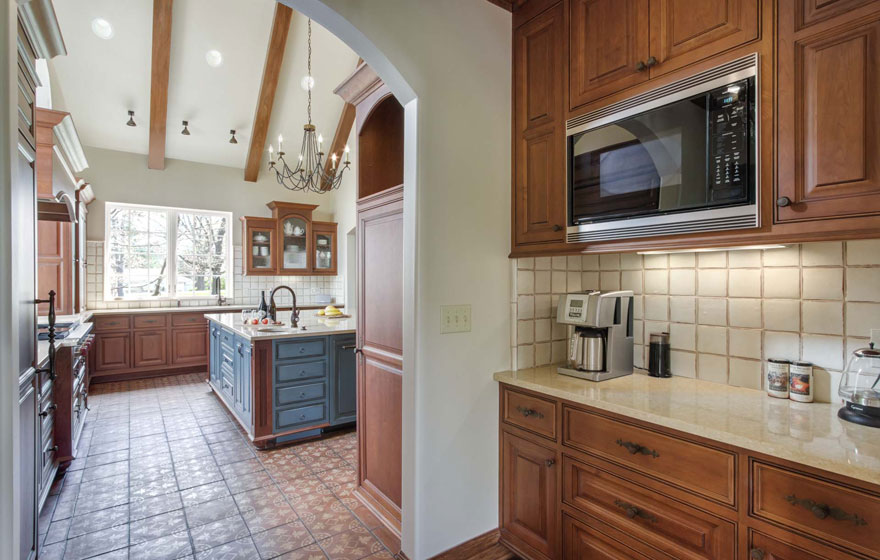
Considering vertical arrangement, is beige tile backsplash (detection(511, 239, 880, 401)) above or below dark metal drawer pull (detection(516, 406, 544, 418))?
above

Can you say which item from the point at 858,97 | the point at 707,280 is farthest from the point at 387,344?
the point at 858,97

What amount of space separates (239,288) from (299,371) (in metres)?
4.14

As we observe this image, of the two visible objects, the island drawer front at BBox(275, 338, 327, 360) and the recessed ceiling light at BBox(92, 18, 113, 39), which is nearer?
the island drawer front at BBox(275, 338, 327, 360)

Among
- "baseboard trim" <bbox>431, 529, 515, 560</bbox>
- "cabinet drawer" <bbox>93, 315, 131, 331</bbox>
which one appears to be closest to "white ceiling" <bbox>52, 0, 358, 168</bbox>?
"cabinet drawer" <bbox>93, 315, 131, 331</bbox>

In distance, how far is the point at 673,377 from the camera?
77.2 inches

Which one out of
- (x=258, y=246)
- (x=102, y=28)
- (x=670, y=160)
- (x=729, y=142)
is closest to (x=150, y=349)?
(x=258, y=246)

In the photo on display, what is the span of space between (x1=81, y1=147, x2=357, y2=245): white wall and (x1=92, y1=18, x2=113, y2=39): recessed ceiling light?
1.78 meters

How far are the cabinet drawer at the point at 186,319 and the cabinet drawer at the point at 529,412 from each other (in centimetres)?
559

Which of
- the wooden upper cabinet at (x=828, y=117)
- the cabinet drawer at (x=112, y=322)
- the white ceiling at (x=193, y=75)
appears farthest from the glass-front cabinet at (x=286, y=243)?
the wooden upper cabinet at (x=828, y=117)

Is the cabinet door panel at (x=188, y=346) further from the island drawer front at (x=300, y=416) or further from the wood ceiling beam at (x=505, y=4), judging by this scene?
the wood ceiling beam at (x=505, y=4)

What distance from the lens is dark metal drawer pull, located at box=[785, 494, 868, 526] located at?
3.43 ft

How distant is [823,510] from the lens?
109 cm

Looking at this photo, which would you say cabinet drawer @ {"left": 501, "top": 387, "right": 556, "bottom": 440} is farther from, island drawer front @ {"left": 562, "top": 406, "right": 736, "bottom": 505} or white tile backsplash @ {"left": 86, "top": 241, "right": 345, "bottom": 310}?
white tile backsplash @ {"left": 86, "top": 241, "right": 345, "bottom": 310}

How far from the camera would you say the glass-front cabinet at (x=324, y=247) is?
24.0ft
